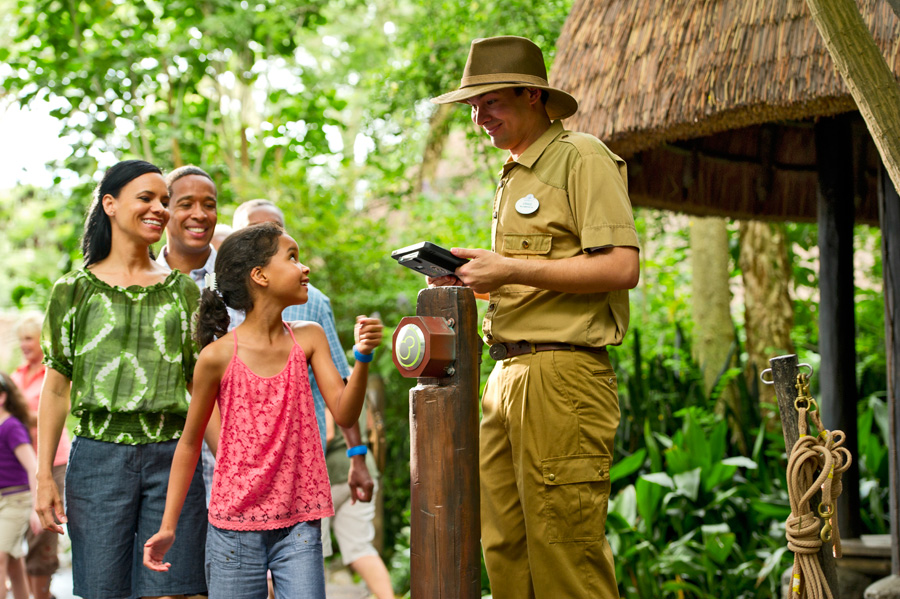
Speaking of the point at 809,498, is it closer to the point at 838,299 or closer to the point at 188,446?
the point at 188,446

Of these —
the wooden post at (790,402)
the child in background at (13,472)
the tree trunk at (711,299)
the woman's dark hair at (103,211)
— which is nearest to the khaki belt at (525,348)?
the wooden post at (790,402)

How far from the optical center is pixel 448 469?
7.27 ft

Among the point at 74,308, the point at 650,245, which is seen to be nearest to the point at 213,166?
the point at 74,308

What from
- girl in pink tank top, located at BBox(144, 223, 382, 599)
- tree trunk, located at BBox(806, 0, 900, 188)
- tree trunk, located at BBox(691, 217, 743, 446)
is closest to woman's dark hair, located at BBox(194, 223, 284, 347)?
girl in pink tank top, located at BBox(144, 223, 382, 599)

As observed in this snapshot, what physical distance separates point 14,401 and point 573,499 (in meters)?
3.48

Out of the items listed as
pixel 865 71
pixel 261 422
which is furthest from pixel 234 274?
pixel 865 71

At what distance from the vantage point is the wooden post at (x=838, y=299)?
13.2 ft

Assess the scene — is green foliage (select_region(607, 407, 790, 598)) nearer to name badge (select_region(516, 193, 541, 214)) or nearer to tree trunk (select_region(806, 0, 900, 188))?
name badge (select_region(516, 193, 541, 214))

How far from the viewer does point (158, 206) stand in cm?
285

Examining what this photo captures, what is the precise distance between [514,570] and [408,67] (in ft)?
19.8

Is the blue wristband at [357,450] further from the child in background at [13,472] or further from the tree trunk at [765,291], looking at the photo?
the tree trunk at [765,291]

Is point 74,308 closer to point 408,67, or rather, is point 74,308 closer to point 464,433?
point 464,433

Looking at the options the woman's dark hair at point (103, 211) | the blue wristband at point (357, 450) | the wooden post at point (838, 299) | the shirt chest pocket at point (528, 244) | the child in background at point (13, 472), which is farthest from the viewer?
the child in background at point (13, 472)

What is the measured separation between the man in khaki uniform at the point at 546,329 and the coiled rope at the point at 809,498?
19.9 inches
